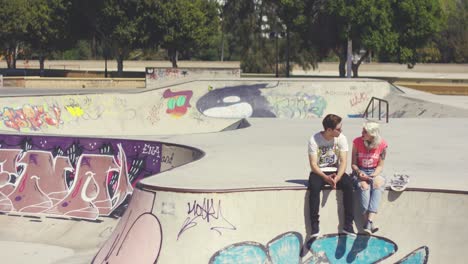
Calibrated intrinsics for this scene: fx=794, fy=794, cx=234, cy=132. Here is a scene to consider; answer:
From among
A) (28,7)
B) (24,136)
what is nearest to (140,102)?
(24,136)

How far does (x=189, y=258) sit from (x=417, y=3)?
47142mm

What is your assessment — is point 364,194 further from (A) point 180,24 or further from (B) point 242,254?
(A) point 180,24

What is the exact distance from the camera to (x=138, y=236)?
34.0ft

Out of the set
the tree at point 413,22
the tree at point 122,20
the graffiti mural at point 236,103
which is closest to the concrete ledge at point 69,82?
the tree at point 122,20

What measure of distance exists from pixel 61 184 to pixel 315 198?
27.4 ft

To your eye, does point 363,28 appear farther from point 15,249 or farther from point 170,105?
point 15,249

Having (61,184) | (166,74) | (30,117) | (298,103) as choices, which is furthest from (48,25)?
(61,184)

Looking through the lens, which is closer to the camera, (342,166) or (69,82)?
(342,166)

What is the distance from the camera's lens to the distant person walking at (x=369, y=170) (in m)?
10.1

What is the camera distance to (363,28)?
53500 mm

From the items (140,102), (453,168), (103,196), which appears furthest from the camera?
(140,102)

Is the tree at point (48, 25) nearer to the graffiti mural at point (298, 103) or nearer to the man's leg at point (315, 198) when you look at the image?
the graffiti mural at point (298, 103)

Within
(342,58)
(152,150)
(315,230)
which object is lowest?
(315,230)

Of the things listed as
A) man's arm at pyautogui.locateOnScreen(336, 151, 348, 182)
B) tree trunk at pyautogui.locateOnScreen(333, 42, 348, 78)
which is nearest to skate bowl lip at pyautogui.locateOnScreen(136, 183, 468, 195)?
man's arm at pyautogui.locateOnScreen(336, 151, 348, 182)
